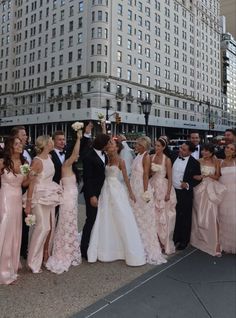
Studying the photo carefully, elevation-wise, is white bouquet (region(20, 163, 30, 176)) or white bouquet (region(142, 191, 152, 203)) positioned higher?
white bouquet (region(20, 163, 30, 176))

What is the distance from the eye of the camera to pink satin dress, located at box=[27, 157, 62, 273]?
5.15m

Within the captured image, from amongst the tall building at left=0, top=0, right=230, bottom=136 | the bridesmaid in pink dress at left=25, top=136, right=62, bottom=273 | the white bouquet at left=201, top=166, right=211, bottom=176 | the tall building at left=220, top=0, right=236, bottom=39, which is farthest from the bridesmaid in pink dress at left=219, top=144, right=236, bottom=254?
the tall building at left=220, top=0, right=236, bottom=39

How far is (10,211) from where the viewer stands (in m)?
4.82

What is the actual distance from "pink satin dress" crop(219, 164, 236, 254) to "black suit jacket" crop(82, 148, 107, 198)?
238 centimetres

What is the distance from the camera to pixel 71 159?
18.1ft

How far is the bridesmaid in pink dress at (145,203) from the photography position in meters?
5.96

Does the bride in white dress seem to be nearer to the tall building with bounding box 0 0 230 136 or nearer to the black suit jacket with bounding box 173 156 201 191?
the black suit jacket with bounding box 173 156 201 191

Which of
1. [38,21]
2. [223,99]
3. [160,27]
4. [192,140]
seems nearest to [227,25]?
[223,99]

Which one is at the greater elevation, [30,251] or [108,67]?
[108,67]

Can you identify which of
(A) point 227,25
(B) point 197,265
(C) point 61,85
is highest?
(A) point 227,25

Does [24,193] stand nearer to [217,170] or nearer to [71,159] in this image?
[71,159]

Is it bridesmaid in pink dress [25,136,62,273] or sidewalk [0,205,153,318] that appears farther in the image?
bridesmaid in pink dress [25,136,62,273]

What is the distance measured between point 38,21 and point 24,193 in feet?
265

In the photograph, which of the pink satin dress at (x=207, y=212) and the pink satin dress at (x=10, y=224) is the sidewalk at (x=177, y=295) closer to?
the pink satin dress at (x=207, y=212)
